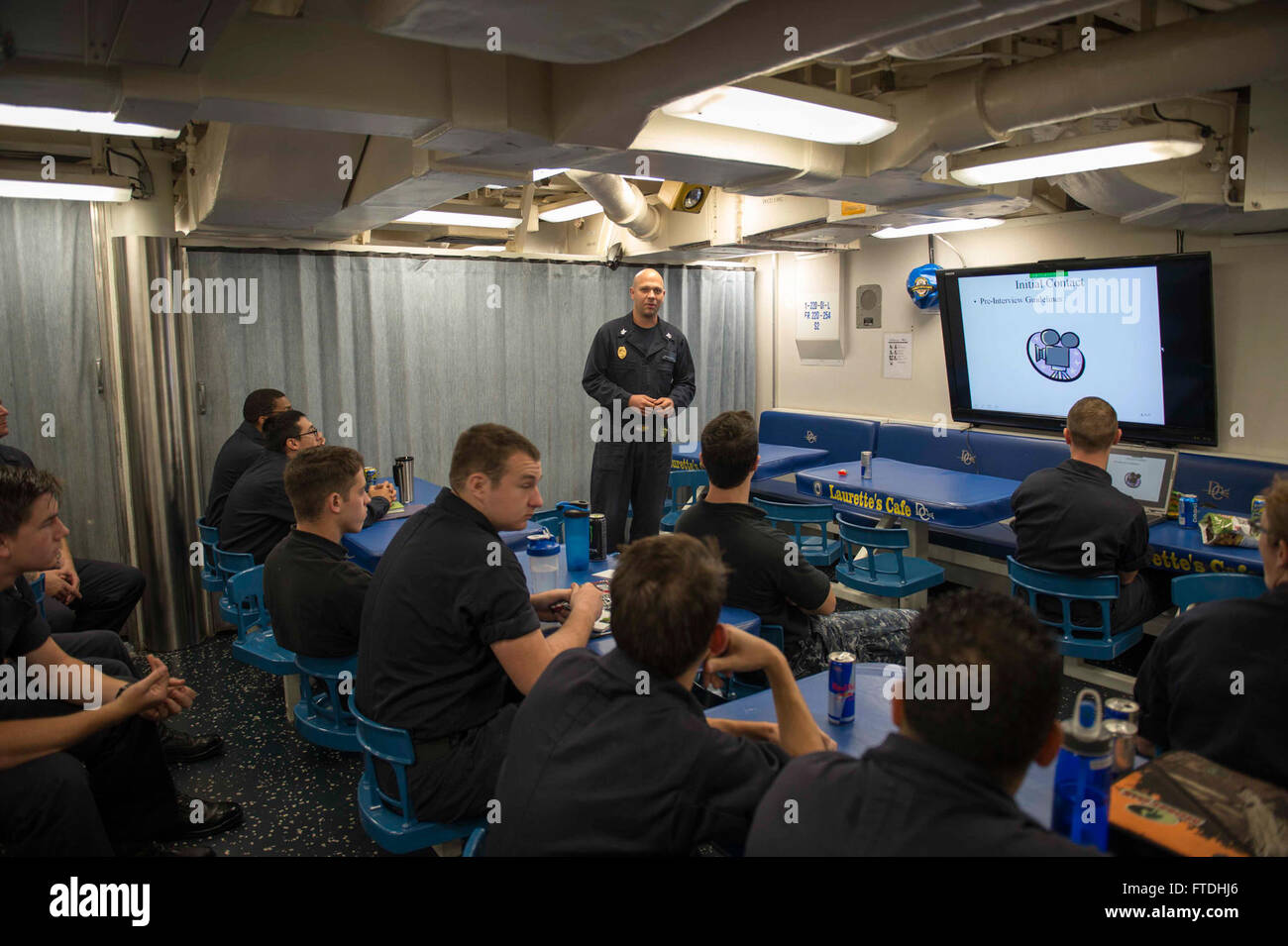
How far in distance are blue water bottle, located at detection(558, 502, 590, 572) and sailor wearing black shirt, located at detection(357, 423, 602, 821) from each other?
907 mm

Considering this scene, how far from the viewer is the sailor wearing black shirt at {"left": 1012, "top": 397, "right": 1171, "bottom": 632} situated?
11.6 ft

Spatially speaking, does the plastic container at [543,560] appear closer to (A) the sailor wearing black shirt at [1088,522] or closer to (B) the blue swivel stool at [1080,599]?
(B) the blue swivel stool at [1080,599]

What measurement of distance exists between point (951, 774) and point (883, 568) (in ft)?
10.8

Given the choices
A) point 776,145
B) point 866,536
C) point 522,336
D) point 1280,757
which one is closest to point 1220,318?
point 866,536

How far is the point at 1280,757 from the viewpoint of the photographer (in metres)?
1.71

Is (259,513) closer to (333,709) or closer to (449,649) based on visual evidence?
(333,709)

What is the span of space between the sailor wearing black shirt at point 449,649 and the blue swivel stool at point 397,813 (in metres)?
0.03

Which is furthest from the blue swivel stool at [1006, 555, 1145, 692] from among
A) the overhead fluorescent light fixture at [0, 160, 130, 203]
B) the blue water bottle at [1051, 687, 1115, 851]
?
the overhead fluorescent light fixture at [0, 160, 130, 203]

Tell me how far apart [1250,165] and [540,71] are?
3207 mm

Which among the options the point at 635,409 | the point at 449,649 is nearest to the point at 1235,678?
the point at 449,649

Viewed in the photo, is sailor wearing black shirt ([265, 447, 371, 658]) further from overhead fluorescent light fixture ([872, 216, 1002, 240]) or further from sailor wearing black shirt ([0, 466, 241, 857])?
overhead fluorescent light fixture ([872, 216, 1002, 240])

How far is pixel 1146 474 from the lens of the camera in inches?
187

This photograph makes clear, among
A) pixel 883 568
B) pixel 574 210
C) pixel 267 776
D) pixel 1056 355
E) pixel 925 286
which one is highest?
pixel 574 210

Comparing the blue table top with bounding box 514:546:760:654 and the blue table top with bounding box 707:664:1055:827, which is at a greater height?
the blue table top with bounding box 514:546:760:654
